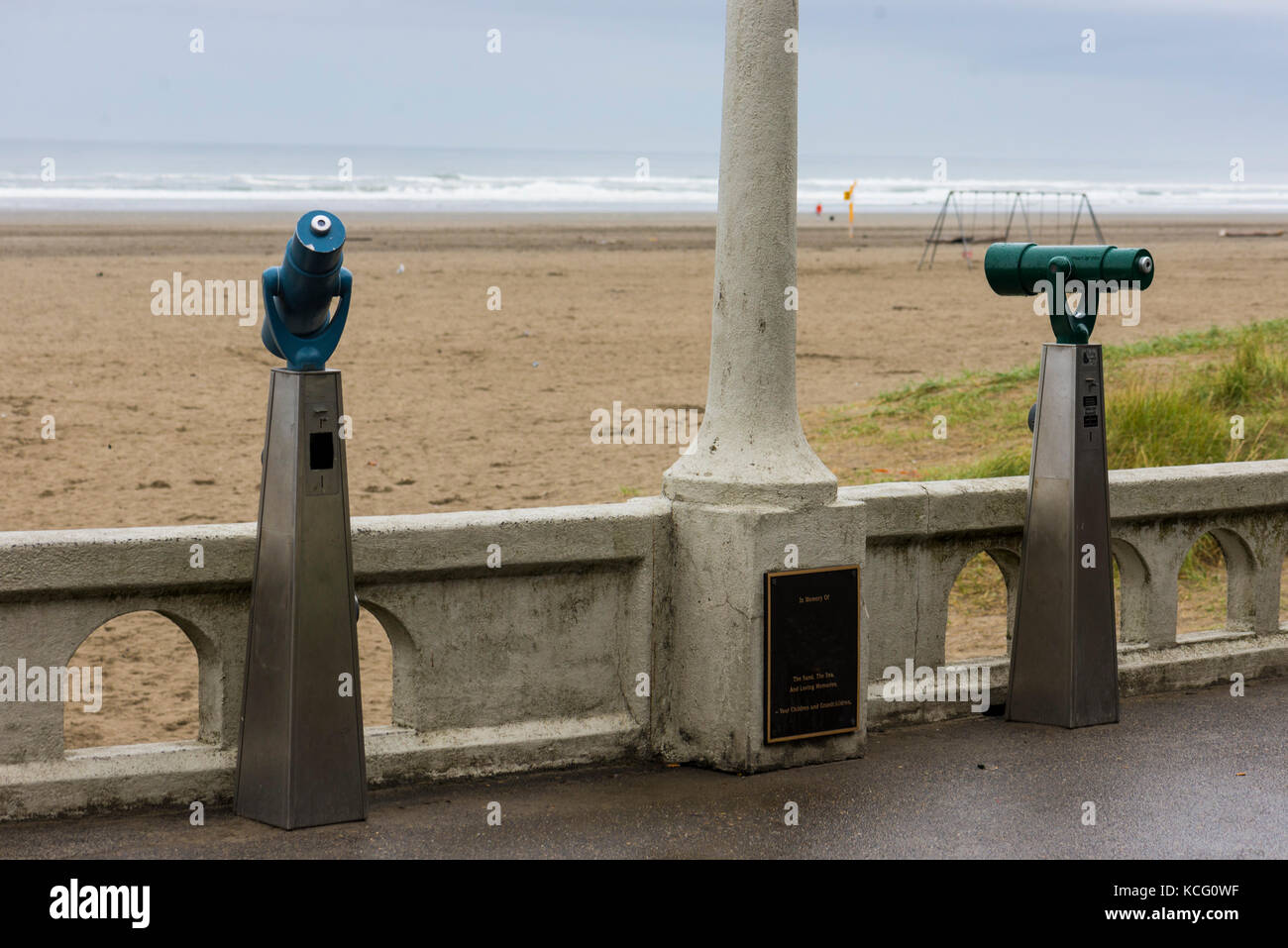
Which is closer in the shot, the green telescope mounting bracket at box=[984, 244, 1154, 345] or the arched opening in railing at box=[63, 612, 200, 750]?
the green telescope mounting bracket at box=[984, 244, 1154, 345]

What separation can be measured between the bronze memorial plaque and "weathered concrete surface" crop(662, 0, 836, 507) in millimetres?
295

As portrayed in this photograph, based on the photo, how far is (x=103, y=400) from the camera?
1579 centimetres

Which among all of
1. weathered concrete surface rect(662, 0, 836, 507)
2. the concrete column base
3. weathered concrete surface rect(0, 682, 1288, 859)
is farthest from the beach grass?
weathered concrete surface rect(662, 0, 836, 507)

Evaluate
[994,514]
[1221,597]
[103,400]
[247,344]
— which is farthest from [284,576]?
[247,344]

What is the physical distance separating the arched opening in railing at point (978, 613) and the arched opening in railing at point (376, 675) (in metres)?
3.21

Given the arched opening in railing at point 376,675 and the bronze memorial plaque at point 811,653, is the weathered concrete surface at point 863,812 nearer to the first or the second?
the bronze memorial plaque at point 811,653

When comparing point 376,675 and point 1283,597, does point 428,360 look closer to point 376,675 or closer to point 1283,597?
point 376,675

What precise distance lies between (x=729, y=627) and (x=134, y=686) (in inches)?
170

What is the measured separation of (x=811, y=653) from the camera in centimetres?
523

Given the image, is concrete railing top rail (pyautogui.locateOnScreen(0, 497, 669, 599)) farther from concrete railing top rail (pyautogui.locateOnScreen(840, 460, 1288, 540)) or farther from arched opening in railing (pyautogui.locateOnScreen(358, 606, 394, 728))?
arched opening in railing (pyautogui.locateOnScreen(358, 606, 394, 728))

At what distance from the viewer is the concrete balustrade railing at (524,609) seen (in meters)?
4.55

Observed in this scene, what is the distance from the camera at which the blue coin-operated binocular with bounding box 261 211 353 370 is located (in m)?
4.41

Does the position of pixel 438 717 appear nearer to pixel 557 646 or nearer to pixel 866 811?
pixel 557 646

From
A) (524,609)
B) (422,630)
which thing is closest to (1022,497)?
(524,609)
